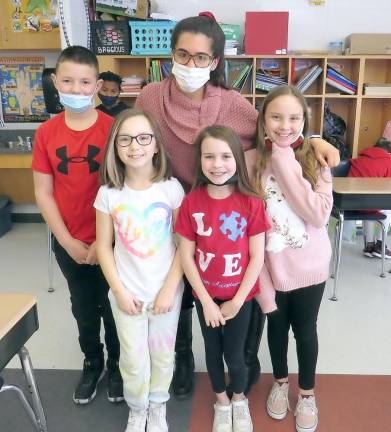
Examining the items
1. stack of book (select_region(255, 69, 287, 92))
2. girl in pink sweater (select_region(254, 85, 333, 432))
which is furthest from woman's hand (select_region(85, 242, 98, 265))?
stack of book (select_region(255, 69, 287, 92))

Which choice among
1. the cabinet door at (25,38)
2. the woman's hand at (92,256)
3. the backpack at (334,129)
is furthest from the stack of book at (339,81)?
the woman's hand at (92,256)

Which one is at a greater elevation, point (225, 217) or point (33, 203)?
point (225, 217)

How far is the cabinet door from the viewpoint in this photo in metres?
3.80

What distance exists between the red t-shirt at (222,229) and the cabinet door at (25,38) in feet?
10.3

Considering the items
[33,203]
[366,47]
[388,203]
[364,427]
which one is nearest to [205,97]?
[364,427]

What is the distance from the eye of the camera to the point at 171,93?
4.99ft

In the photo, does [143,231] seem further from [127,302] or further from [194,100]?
[194,100]

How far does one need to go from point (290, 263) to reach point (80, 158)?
0.82 m

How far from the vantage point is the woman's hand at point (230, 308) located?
4.59 feet

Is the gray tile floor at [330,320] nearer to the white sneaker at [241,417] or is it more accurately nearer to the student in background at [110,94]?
the white sneaker at [241,417]

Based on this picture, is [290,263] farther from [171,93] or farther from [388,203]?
[388,203]

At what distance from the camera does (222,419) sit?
159 cm

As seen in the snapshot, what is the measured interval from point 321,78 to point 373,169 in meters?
1.22

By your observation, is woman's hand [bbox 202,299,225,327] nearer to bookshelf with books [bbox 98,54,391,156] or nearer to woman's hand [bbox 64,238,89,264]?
woman's hand [bbox 64,238,89,264]
